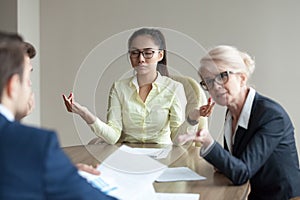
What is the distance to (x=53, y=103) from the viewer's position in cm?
383

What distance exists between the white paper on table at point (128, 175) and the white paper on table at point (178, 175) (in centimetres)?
3

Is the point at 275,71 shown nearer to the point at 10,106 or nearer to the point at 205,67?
the point at 205,67

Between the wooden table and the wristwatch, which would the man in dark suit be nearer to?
the wooden table

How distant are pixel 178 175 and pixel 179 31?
6.16 feet

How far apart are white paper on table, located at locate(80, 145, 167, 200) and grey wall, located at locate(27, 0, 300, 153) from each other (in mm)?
1379

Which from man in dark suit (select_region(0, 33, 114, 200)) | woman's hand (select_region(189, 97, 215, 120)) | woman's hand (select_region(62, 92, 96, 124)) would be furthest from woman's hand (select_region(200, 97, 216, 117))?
man in dark suit (select_region(0, 33, 114, 200))

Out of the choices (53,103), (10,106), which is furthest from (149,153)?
(53,103)

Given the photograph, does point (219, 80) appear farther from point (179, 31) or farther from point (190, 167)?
point (179, 31)

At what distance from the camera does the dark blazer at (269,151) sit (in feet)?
5.89

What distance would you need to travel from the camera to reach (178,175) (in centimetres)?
183

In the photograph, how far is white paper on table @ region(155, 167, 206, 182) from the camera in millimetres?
1770

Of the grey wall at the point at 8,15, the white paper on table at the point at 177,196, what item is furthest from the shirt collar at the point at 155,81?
the grey wall at the point at 8,15

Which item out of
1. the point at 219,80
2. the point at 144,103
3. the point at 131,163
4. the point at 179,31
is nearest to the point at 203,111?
the point at 219,80

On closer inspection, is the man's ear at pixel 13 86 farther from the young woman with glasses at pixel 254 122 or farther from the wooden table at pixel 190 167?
the young woman with glasses at pixel 254 122
